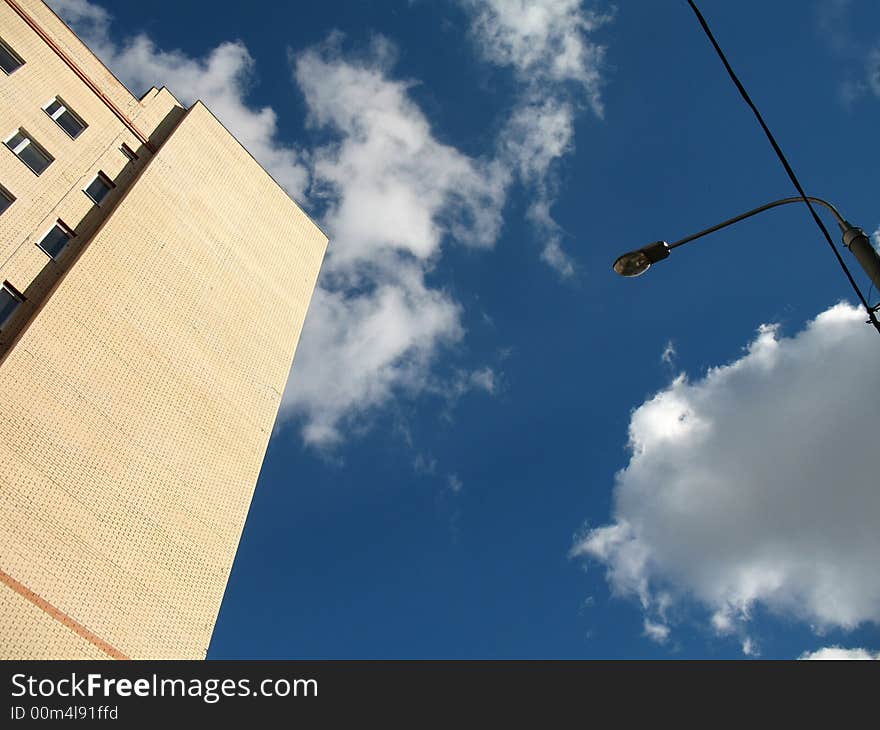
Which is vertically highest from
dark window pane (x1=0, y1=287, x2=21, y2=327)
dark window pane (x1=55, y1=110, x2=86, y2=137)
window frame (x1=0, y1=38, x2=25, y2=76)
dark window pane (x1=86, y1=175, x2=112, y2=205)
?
window frame (x1=0, y1=38, x2=25, y2=76)

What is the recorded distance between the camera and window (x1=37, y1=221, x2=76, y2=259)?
17.5 metres

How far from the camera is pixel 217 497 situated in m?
18.1

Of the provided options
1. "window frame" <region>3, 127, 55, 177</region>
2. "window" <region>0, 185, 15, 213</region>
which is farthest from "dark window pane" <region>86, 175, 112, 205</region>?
"window" <region>0, 185, 15, 213</region>

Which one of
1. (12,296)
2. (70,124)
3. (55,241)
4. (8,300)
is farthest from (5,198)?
(70,124)

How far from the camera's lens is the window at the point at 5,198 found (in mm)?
16880

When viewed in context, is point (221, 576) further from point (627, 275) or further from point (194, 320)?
point (627, 275)

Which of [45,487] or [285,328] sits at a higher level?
[285,328]

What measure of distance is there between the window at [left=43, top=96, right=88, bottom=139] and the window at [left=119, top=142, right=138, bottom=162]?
1.39m

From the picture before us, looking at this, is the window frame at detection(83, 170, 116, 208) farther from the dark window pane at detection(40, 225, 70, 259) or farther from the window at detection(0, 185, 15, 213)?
the window at detection(0, 185, 15, 213)

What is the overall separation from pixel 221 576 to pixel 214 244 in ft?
40.2

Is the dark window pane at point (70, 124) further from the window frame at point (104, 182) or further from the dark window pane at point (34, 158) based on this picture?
the dark window pane at point (34, 158)

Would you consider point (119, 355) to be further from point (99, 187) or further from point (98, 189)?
point (99, 187)

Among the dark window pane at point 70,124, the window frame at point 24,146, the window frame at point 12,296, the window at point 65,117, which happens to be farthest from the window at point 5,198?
the dark window pane at point 70,124
